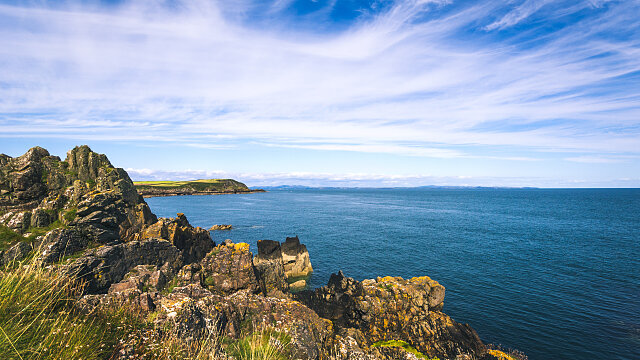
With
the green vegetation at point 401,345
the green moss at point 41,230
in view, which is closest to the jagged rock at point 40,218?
the green moss at point 41,230

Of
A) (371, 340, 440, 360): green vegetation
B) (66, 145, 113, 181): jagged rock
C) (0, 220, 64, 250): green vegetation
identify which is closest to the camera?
(371, 340, 440, 360): green vegetation

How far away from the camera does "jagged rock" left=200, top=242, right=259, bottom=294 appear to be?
21.9 m

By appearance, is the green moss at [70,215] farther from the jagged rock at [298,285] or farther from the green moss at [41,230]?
the jagged rock at [298,285]

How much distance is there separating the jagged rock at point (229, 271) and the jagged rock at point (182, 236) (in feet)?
46.9

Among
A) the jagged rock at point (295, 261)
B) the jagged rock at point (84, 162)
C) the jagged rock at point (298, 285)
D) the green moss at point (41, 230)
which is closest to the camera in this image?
the green moss at point (41, 230)

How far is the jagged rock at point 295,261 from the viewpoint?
41031 mm

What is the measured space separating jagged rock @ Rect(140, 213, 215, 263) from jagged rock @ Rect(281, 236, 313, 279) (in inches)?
505

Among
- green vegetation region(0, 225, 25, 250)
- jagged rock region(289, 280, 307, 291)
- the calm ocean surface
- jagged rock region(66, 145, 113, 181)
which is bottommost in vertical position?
jagged rock region(289, 280, 307, 291)

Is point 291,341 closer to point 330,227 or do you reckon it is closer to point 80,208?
point 80,208

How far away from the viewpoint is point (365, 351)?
16.2 m

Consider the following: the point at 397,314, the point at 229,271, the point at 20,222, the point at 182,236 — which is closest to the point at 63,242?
the point at 20,222

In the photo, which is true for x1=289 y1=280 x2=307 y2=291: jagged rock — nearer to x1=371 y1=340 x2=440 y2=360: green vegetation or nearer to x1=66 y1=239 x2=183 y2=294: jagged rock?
x1=66 y1=239 x2=183 y2=294: jagged rock

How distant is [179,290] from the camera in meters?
15.9

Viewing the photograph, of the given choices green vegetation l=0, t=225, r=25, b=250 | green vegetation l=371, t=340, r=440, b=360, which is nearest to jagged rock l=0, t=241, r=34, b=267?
green vegetation l=0, t=225, r=25, b=250
